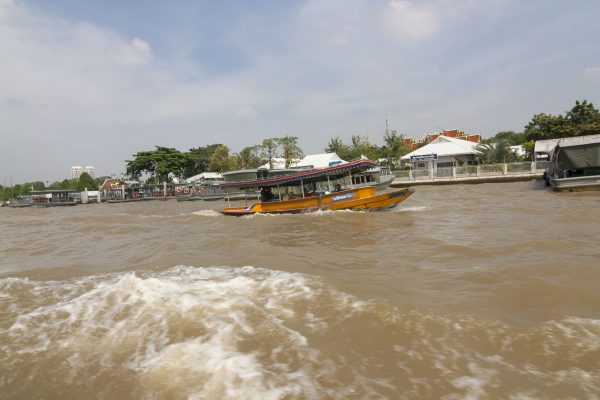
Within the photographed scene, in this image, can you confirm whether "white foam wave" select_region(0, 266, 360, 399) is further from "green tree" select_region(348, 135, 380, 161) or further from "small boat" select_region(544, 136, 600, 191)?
"green tree" select_region(348, 135, 380, 161)

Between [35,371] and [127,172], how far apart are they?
2140 inches

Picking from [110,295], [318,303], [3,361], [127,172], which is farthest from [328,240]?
[127,172]

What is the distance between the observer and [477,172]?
85.1 feet

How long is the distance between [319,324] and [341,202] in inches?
403

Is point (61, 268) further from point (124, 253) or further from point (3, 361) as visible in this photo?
point (3, 361)

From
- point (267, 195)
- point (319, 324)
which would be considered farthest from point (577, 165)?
point (319, 324)

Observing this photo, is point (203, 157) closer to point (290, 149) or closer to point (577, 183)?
point (290, 149)

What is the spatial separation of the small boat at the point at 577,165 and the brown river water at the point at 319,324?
1117cm

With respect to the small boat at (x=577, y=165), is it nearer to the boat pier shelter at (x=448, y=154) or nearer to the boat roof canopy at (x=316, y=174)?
the boat roof canopy at (x=316, y=174)

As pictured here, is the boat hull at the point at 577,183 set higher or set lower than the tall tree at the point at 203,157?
lower

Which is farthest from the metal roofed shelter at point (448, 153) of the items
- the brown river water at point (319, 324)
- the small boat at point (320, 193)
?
the brown river water at point (319, 324)

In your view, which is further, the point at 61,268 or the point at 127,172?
the point at 127,172

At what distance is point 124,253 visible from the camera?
7.94 m

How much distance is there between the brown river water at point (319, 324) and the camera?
242 cm
